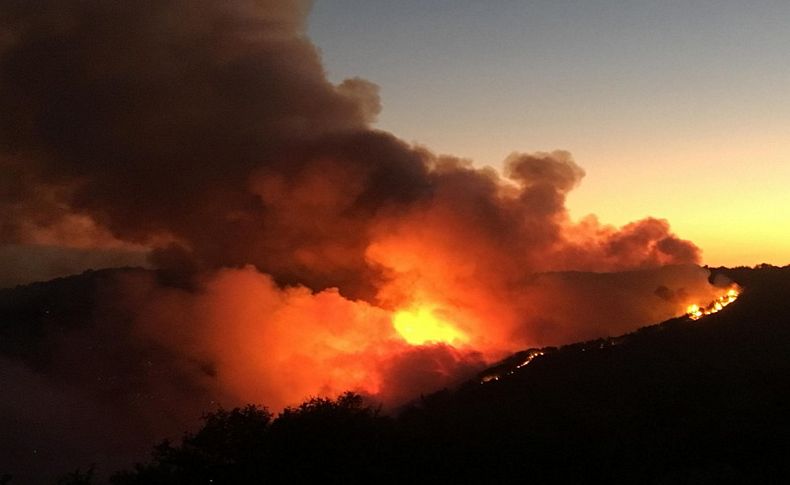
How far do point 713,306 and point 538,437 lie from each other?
46876 mm

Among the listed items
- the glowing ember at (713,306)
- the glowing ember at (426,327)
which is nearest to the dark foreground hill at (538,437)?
the glowing ember at (426,327)

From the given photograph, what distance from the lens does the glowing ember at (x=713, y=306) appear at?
72.9 meters

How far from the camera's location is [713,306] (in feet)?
251

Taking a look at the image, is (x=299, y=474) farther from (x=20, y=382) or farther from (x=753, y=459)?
(x=20, y=382)

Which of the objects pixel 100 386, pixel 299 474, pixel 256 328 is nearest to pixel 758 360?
pixel 299 474

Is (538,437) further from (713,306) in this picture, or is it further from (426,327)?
(713,306)

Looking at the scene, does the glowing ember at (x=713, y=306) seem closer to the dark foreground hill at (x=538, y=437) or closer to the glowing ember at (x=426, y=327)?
the dark foreground hill at (x=538, y=437)

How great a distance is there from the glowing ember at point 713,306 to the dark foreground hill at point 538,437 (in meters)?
19.8

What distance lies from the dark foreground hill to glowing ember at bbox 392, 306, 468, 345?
19245 mm

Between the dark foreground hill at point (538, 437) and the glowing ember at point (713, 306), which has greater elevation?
the glowing ember at point (713, 306)

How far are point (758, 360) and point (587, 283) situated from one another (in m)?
45.3

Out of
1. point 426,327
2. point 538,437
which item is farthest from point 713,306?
point 538,437

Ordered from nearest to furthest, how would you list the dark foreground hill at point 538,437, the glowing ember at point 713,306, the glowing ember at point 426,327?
the dark foreground hill at point 538,437, the glowing ember at point 426,327, the glowing ember at point 713,306

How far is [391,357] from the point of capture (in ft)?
218
